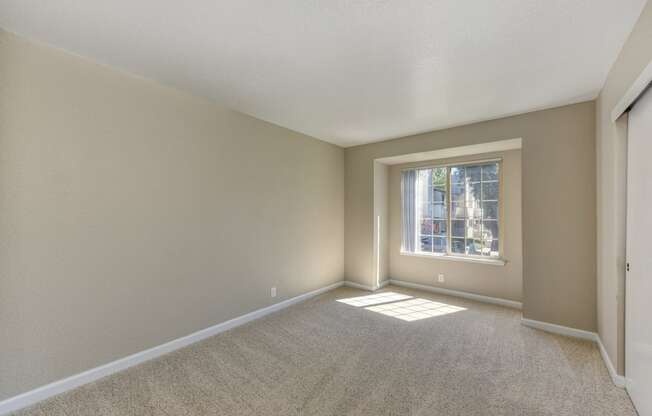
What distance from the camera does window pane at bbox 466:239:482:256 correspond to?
412 cm

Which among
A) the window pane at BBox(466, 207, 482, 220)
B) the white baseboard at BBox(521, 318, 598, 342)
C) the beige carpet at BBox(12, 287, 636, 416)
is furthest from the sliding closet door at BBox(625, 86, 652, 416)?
the window pane at BBox(466, 207, 482, 220)

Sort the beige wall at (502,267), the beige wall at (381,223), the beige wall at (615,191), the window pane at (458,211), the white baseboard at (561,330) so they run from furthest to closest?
the beige wall at (381,223) < the window pane at (458,211) < the beige wall at (502,267) < the white baseboard at (561,330) < the beige wall at (615,191)

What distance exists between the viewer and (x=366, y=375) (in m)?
2.18

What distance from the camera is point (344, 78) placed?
7.81ft

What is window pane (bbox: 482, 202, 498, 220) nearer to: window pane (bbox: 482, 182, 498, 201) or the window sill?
window pane (bbox: 482, 182, 498, 201)

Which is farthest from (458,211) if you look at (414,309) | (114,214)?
(114,214)

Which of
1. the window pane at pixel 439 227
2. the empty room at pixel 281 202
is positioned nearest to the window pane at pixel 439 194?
the window pane at pixel 439 227

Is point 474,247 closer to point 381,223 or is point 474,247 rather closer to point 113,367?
point 381,223

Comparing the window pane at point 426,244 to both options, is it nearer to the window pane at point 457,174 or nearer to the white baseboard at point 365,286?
the white baseboard at point 365,286

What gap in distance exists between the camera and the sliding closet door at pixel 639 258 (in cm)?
162

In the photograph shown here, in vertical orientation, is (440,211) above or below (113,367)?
above

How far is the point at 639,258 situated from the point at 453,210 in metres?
2.62

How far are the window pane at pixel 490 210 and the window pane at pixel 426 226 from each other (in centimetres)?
87

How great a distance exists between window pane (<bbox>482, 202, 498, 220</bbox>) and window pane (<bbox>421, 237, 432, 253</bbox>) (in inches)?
38.5
